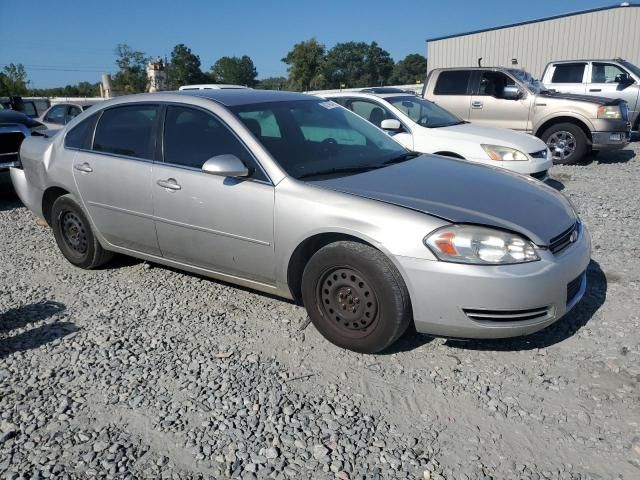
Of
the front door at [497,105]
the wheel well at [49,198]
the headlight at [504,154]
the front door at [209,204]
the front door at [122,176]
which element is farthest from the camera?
the front door at [497,105]

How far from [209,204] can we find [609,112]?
28.7ft

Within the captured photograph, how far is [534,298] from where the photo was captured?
117 inches

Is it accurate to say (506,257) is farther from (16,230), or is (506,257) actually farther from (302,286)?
(16,230)

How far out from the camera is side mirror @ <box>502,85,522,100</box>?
1012cm

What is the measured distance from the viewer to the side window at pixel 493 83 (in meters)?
10.5

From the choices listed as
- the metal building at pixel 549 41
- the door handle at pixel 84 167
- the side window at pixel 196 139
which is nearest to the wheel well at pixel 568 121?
the side window at pixel 196 139

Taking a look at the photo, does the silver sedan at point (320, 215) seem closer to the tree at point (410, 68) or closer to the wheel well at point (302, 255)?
the wheel well at point (302, 255)

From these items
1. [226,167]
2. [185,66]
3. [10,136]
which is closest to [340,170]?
[226,167]

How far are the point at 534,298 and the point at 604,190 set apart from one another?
5824 mm

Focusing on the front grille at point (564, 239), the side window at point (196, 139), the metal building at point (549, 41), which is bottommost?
the front grille at point (564, 239)

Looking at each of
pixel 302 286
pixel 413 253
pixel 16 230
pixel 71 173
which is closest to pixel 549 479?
pixel 413 253

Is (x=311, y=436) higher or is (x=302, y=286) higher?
(x=302, y=286)

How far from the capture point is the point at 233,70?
3472 inches

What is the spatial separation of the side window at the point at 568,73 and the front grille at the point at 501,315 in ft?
37.9
